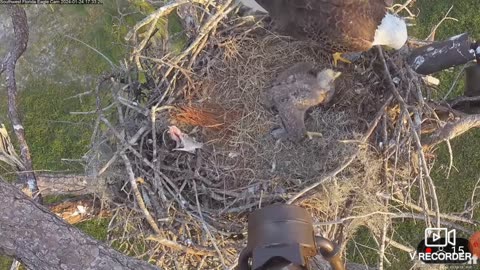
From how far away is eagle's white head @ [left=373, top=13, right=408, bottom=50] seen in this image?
227 cm

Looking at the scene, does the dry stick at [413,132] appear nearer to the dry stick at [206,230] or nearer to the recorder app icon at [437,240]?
the recorder app icon at [437,240]

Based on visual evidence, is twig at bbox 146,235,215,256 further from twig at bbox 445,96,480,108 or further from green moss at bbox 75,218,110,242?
green moss at bbox 75,218,110,242

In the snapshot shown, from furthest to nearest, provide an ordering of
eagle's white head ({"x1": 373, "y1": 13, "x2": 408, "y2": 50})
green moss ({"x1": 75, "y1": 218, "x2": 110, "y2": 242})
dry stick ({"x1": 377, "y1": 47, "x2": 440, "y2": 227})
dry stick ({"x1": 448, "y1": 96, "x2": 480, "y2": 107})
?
1. green moss ({"x1": 75, "y1": 218, "x2": 110, "y2": 242})
2. eagle's white head ({"x1": 373, "y1": 13, "x2": 408, "y2": 50})
3. dry stick ({"x1": 448, "y1": 96, "x2": 480, "y2": 107})
4. dry stick ({"x1": 377, "y1": 47, "x2": 440, "y2": 227})

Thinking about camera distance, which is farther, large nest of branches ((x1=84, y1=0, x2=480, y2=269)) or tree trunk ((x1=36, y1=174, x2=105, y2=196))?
tree trunk ((x1=36, y1=174, x2=105, y2=196))

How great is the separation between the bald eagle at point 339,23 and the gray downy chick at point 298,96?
0.49 feet

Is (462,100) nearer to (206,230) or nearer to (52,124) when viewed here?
(206,230)

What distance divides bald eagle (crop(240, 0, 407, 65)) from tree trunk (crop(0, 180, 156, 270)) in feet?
3.90

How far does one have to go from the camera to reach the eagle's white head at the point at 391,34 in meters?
2.27

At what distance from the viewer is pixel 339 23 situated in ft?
7.48

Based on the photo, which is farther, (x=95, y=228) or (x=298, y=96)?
(x=95, y=228)

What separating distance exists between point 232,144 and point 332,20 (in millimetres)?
657

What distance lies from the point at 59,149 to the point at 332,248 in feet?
9.51

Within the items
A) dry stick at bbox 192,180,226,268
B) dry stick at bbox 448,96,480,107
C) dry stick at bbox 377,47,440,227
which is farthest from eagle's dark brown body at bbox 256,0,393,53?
dry stick at bbox 192,180,226,268

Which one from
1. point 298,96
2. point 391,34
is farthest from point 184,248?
point 391,34
